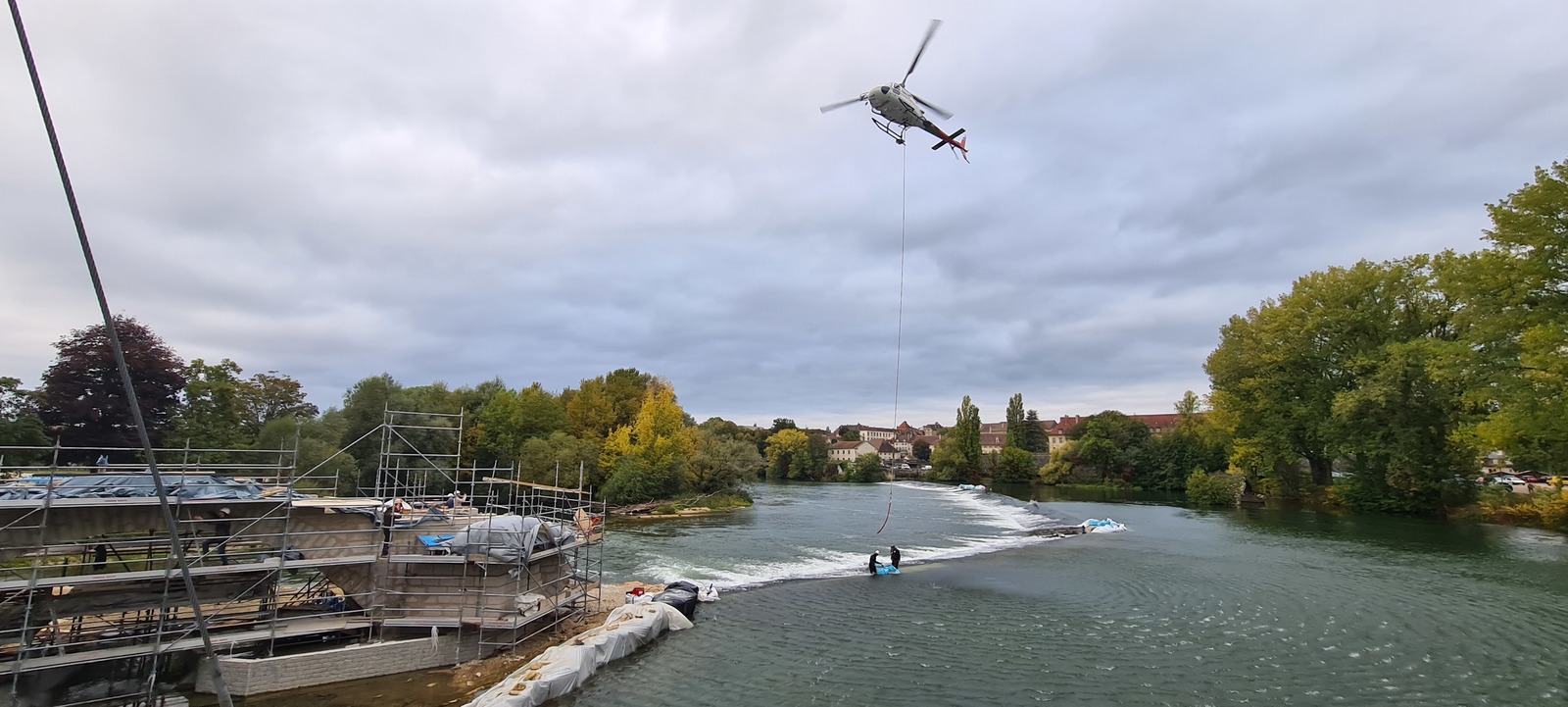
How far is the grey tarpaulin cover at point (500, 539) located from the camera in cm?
1560

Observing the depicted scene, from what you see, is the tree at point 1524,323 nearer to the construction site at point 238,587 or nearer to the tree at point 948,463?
the construction site at point 238,587

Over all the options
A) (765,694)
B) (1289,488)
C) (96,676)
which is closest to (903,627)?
(765,694)

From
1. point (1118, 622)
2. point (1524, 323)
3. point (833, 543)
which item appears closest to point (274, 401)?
point (833, 543)

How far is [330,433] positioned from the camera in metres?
45.1

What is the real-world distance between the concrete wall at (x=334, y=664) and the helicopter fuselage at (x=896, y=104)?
16.3 m

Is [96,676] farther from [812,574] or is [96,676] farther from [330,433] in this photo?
[330,433]

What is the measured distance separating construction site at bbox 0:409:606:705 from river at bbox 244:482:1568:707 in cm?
391

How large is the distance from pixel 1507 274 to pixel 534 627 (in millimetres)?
39981

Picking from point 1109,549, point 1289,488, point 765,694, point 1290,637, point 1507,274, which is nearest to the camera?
point 765,694

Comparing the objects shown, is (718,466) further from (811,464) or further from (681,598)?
(811,464)

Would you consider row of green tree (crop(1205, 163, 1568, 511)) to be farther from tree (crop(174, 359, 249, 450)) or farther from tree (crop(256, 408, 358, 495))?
tree (crop(174, 359, 249, 450))

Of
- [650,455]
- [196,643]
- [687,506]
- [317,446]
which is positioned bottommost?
[687,506]

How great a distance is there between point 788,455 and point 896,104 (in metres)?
99.7

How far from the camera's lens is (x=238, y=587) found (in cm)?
1520
